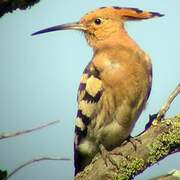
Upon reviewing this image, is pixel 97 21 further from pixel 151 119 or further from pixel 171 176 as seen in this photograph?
pixel 171 176

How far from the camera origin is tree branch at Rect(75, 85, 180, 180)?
1.61 m

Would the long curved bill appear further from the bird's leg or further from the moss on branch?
the moss on branch

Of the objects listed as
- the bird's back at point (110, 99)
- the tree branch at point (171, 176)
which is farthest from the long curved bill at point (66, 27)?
the tree branch at point (171, 176)

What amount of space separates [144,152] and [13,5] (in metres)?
0.71

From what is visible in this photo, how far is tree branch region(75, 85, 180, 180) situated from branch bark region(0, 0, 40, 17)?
0.61m

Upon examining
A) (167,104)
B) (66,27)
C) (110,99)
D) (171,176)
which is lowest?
(171,176)

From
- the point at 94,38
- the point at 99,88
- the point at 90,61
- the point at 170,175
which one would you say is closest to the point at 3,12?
the point at 170,175

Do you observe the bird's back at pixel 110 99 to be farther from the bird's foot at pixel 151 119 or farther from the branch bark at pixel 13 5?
the branch bark at pixel 13 5

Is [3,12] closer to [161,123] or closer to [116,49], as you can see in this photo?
[161,123]

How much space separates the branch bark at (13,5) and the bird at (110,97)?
0.83 m

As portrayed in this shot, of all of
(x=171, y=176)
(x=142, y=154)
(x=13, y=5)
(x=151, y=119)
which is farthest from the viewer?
(x=151, y=119)

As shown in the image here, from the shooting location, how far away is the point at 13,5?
142 centimetres

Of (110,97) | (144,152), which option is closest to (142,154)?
(144,152)

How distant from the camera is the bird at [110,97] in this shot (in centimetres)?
230
